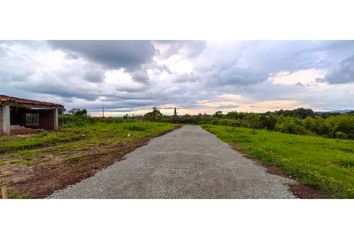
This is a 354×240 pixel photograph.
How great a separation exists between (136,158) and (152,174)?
2478 millimetres

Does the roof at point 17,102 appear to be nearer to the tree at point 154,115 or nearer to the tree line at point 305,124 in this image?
the tree line at point 305,124

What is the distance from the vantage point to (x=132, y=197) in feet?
15.1

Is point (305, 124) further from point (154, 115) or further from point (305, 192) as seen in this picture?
point (305, 192)

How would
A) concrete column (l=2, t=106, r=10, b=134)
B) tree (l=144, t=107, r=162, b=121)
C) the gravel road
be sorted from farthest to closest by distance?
tree (l=144, t=107, r=162, b=121) < concrete column (l=2, t=106, r=10, b=134) < the gravel road

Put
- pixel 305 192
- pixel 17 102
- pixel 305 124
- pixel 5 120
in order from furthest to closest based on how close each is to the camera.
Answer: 1. pixel 305 124
2. pixel 17 102
3. pixel 5 120
4. pixel 305 192

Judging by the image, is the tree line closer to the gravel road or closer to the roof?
the roof

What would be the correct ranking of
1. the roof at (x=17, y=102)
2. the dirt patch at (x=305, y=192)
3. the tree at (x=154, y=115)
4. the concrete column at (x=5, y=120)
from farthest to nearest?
the tree at (x=154, y=115)
the roof at (x=17, y=102)
the concrete column at (x=5, y=120)
the dirt patch at (x=305, y=192)

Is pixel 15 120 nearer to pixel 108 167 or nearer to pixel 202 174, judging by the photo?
pixel 108 167

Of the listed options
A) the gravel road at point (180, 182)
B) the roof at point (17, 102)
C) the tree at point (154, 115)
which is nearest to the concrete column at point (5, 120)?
the roof at point (17, 102)

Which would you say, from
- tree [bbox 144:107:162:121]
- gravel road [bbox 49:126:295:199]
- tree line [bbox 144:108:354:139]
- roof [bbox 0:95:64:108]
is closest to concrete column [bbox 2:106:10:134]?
roof [bbox 0:95:64:108]

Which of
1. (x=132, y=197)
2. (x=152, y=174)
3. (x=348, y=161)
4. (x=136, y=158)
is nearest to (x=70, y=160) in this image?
(x=136, y=158)

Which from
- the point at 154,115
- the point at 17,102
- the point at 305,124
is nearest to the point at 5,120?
the point at 17,102

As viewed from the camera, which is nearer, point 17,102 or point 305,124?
point 17,102

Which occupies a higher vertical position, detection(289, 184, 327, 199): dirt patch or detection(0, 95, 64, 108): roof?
detection(0, 95, 64, 108): roof
